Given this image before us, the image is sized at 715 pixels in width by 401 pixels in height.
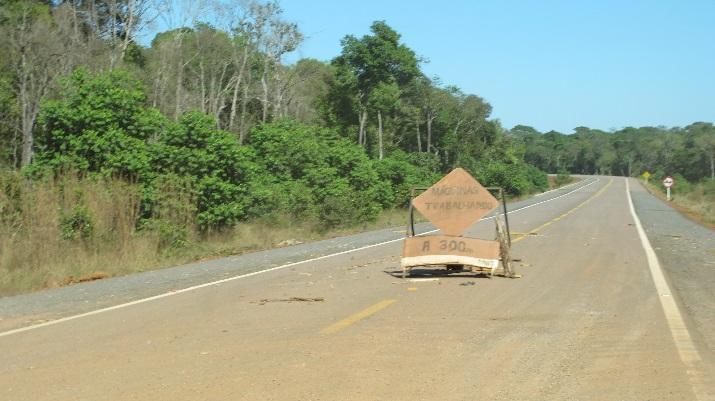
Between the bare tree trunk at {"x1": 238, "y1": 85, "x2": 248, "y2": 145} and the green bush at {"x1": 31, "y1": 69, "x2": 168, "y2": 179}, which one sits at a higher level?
the bare tree trunk at {"x1": 238, "y1": 85, "x2": 248, "y2": 145}

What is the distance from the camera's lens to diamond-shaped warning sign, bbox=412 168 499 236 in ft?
45.6

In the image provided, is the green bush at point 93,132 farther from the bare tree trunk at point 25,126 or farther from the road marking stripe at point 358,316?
the road marking stripe at point 358,316

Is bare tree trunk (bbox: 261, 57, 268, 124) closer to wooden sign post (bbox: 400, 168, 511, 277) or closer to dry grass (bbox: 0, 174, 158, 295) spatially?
dry grass (bbox: 0, 174, 158, 295)

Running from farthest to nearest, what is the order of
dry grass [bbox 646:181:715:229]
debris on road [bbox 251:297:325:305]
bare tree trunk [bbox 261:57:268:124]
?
dry grass [bbox 646:181:715:229]
bare tree trunk [bbox 261:57:268:124]
debris on road [bbox 251:297:325:305]

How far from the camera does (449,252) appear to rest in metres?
13.8

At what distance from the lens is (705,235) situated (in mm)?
26641

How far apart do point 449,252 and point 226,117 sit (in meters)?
41.3

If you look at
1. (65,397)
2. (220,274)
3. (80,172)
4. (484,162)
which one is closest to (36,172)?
(80,172)

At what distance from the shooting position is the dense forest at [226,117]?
22078mm

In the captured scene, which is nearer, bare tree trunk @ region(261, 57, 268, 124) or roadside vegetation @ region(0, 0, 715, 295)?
roadside vegetation @ region(0, 0, 715, 295)

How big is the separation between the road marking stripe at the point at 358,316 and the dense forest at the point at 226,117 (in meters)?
9.74

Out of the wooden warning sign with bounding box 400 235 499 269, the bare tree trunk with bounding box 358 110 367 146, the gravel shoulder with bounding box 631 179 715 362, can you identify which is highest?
the bare tree trunk with bounding box 358 110 367 146

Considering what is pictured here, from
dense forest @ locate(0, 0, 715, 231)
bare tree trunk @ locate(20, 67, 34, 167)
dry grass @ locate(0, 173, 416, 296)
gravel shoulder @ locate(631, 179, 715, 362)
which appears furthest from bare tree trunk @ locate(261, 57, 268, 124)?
dry grass @ locate(0, 173, 416, 296)

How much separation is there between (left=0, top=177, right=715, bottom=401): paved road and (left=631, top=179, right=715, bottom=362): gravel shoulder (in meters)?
Answer: 0.13
